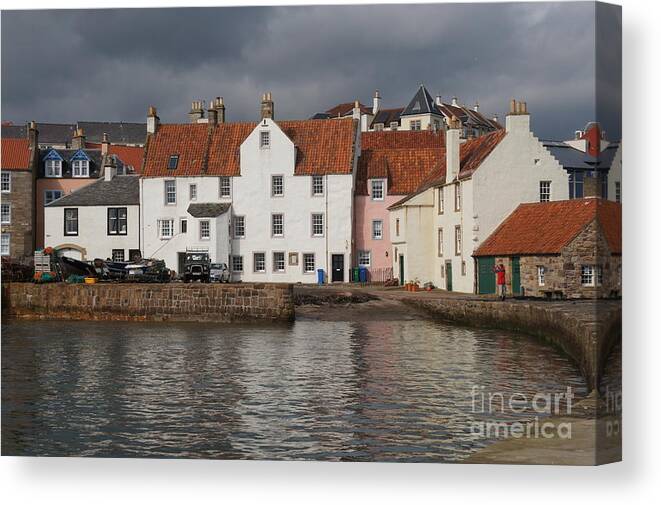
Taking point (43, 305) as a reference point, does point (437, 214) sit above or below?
above

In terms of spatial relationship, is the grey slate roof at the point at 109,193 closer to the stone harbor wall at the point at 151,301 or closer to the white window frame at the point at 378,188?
the stone harbor wall at the point at 151,301

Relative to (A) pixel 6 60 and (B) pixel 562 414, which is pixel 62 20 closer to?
(A) pixel 6 60

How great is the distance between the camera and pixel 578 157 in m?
15.9

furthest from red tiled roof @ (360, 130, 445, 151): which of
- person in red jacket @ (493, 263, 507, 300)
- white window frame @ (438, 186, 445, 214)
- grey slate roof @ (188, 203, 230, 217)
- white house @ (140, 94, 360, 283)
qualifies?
person in red jacket @ (493, 263, 507, 300)

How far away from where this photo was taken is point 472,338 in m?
19.6

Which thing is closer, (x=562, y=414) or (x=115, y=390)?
(x=562, y=414)

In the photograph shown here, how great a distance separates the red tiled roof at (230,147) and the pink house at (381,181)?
4.98ft

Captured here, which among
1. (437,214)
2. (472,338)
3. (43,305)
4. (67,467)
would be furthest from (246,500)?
(437,214)

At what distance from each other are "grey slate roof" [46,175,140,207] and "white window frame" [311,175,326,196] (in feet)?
24.5

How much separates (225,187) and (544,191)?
1733 centimetres

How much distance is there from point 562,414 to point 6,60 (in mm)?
8568

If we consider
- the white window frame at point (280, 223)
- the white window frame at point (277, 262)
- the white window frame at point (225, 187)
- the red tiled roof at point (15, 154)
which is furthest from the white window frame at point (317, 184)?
the red tiled roof at point (15, 154)

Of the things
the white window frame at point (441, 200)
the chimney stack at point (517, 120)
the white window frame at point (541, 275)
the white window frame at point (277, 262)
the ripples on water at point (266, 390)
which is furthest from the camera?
the white window frame at point (277, 262)

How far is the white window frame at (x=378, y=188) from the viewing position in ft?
129
